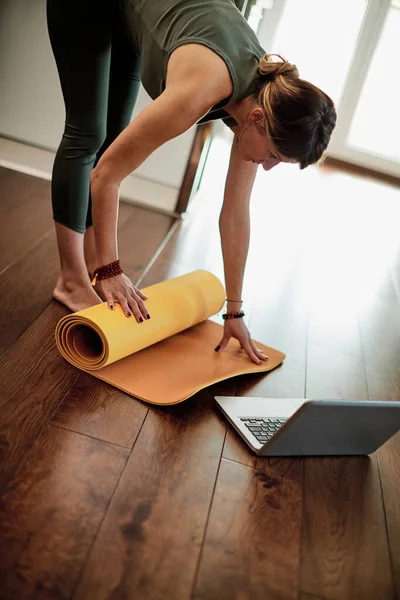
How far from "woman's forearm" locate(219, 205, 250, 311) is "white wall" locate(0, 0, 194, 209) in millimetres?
1367

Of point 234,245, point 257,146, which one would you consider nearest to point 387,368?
point 234,245

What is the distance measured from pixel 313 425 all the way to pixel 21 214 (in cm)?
156

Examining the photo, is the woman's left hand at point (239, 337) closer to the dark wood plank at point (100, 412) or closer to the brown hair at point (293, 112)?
the dark wood plank at point (100, 412)

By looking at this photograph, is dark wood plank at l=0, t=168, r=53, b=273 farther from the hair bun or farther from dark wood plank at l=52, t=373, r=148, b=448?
the hair bun

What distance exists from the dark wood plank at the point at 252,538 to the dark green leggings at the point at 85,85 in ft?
2.96

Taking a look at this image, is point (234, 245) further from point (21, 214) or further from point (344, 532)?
point (21, 214)

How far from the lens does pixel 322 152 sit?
5.17ft

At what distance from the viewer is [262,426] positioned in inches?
66.7

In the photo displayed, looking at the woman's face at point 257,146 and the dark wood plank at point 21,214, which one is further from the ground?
the woman's face at point 257,146

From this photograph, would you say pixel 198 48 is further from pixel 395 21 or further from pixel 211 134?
pixel 395 21

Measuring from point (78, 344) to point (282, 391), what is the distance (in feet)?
1.97

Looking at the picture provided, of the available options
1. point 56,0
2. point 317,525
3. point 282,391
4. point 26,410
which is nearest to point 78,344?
point 26,410

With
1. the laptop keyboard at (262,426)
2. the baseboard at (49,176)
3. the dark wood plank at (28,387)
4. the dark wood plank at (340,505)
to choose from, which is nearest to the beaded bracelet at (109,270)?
the dark wood plank at (28,387)

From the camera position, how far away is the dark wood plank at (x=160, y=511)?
1.16 m
